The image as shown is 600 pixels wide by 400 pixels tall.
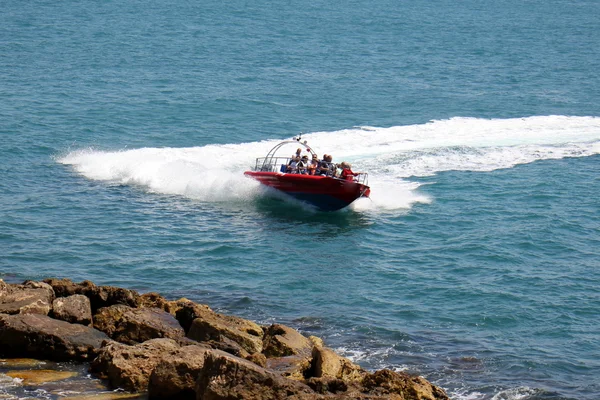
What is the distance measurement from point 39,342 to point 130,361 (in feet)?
8.36

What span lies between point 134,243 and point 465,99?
31.6 m

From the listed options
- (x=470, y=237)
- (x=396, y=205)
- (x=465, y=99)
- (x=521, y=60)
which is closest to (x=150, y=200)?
(x=396, y=205)

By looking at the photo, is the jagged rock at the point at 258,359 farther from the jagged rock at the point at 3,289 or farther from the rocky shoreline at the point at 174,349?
the jagged rock at the point at 3,289

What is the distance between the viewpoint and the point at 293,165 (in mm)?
37906

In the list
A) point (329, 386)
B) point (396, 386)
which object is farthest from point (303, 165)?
point (329, 386)

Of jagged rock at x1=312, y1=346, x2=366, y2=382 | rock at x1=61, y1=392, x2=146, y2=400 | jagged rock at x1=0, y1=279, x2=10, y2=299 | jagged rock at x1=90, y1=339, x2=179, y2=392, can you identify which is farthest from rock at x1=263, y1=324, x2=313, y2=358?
jagged rock at x1=0, y1=279, x2=10, y2=299

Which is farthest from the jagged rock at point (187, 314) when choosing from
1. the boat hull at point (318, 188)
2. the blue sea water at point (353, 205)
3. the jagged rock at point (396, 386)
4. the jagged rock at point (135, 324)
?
the boat hull at point (318, 188)

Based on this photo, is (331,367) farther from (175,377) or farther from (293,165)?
(293,165)

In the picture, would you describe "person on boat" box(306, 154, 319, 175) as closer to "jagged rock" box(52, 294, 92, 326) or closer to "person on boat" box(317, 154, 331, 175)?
"person on boat" box(317, 154, 331, 175)

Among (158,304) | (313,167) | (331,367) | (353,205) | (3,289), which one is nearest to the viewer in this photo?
(331,367)

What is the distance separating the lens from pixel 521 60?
73.6 metres

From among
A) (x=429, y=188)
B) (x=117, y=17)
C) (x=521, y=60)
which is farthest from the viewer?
(x=117, y=17)

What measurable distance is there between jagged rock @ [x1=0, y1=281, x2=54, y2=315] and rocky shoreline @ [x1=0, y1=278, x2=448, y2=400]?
0.08ft

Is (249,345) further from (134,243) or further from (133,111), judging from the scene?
(133,111)
